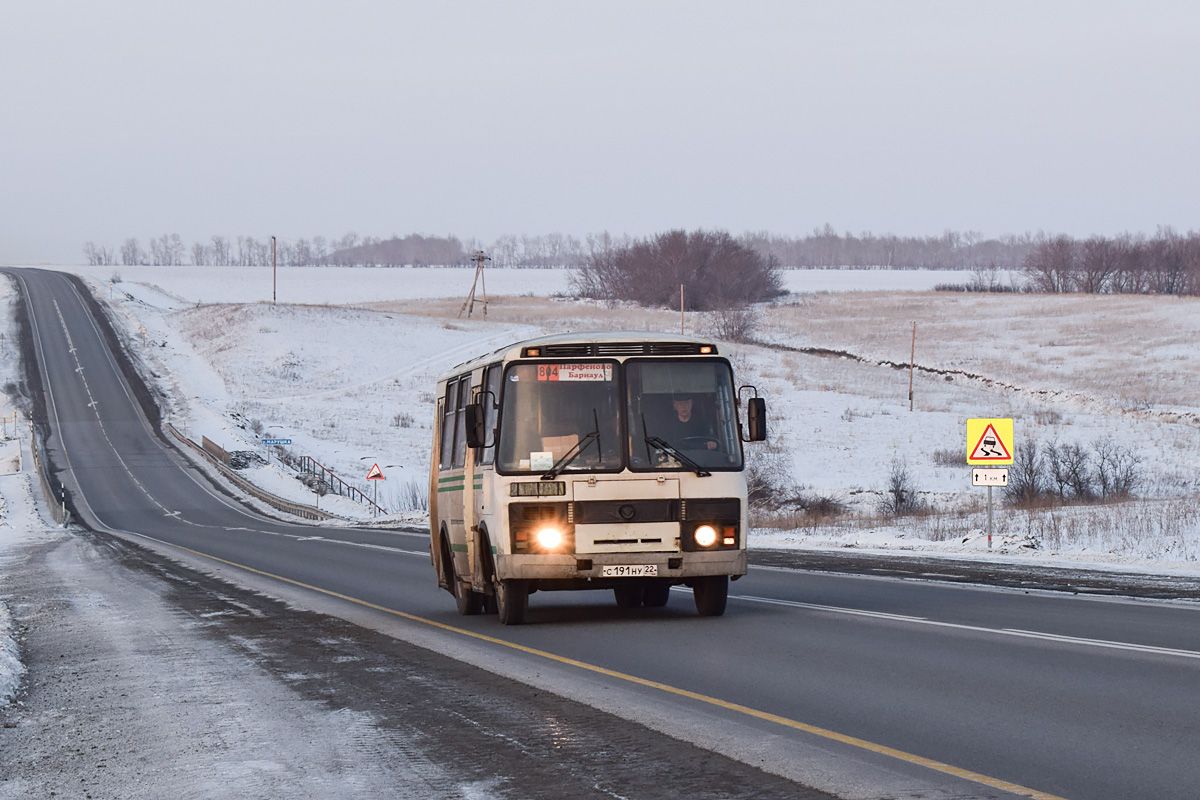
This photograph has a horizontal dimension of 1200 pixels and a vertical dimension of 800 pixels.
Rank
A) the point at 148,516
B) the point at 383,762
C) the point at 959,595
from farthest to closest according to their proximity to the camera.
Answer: the point at 148,516
the point at 959,595
the point at 383,762

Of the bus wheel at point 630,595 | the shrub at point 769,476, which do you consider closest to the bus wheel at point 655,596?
the bus wheel at point 630,595

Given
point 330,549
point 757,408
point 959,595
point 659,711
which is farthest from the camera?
point 330,549

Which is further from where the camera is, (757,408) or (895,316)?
(895,316)

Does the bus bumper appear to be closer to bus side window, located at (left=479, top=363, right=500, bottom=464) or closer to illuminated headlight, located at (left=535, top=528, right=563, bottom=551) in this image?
illuminated headlight, located at (left=535, top=528, right=563, bottom=551)

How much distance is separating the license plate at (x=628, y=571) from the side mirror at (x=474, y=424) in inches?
75.6

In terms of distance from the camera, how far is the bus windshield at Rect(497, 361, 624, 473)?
45.5 ft

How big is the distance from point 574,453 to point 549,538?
0.91 m

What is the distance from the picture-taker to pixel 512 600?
1452 cm

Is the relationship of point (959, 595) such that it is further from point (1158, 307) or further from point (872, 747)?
point (1158, 307)

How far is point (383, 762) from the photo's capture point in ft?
25.5

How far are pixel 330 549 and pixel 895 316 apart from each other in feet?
318

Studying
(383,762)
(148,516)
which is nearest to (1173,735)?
(383,762)

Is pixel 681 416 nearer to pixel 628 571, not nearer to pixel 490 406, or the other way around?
pixel 628 571

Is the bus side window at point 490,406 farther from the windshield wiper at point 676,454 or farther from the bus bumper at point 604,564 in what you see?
the windshield wiper at point 676,454
